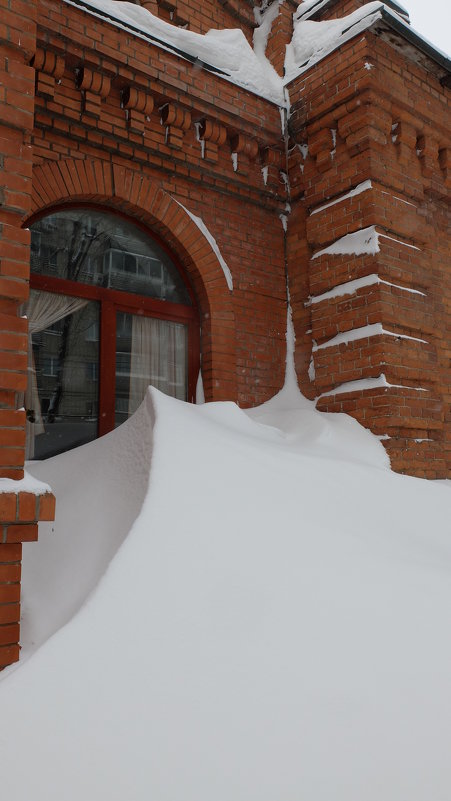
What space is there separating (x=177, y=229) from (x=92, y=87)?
1096 mm

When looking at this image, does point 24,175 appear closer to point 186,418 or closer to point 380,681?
point 186,418

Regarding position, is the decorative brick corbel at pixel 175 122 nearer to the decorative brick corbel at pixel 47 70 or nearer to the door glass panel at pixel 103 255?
the door glass panel at pixel 103 255

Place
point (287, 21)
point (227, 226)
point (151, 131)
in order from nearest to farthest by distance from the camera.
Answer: point (151, 131) < point (227, 226) < point (287, 21)

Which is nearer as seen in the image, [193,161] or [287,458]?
[287,458]

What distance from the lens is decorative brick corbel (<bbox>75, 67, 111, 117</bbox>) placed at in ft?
12.6

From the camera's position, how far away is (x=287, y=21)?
5.38m

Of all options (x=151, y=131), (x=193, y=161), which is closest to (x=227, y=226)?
(x=193, y=161)

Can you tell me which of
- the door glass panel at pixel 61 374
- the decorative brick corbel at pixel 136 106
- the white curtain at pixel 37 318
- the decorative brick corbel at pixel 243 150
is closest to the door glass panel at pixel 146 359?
the door glass panel at pixel 61 374

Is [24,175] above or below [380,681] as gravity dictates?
above

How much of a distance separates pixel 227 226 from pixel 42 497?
3369 millimetres

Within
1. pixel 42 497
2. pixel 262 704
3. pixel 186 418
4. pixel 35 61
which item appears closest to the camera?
pixel 262 704

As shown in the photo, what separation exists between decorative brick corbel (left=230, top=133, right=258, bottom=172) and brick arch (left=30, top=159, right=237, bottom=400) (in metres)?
0.77

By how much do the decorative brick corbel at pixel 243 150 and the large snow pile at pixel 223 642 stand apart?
9.78 ft

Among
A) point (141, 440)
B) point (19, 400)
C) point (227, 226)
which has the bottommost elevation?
point (141, 440)
